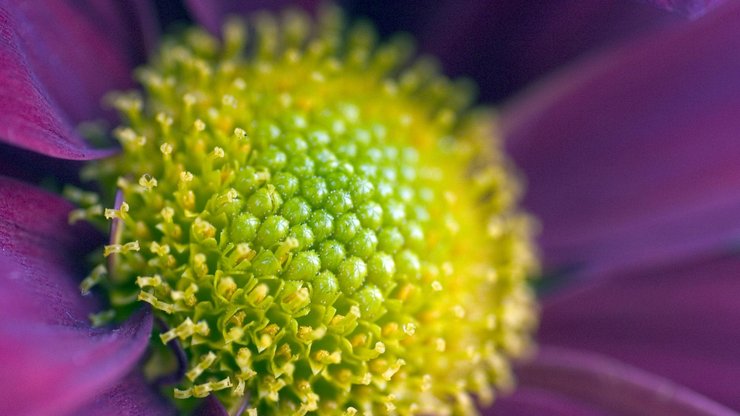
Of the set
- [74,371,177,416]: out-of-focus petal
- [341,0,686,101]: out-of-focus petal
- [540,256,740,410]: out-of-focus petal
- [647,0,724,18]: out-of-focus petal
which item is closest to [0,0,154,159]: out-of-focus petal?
[74,371,177,416]: out-of-focus petal

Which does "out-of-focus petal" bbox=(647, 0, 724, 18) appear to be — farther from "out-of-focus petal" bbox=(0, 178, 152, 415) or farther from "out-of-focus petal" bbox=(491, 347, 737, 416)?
"out-of-focus petal" bbox=(0, 178, 152, 415)

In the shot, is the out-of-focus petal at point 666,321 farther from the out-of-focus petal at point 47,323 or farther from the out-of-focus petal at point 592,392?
the out-of-focus petal at point 47,323

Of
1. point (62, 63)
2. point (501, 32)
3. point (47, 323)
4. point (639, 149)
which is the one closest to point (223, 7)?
point (62, 63)

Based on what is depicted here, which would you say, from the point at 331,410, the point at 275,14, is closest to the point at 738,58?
the point at 275,14

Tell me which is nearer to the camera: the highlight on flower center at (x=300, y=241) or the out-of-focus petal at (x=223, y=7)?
the highlight on flower center at (x=300, y=241)

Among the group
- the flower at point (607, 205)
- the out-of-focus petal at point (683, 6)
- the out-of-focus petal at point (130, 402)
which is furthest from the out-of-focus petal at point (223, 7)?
the out-of-focus petal at point (683, 6)

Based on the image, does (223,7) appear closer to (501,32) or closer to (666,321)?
(501,32)
